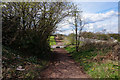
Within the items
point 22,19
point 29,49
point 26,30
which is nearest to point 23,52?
point 29,49

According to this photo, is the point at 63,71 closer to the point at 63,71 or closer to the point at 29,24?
the point at 63,71

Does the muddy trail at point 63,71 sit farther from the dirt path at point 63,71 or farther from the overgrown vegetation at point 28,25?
the overgrown vegetation at point 28,25

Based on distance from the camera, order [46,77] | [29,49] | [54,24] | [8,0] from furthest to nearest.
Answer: [54,24] < [29,49] < [8,0] < [46,77]

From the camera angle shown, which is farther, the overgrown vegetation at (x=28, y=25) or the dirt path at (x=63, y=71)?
the overgrown vegetation at (x=28, y=25)

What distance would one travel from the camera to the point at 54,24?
6.71 meters

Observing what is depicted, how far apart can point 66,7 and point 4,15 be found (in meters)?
4.25

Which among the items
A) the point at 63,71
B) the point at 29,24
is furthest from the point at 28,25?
the point at 63,71

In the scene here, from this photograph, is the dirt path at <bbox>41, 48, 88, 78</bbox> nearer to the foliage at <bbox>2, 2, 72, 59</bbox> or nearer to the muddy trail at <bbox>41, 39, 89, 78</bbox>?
the muddy trail at <bbox>41, 39, 89, 78</bbox>

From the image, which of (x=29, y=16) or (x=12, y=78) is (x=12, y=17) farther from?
(x=12, y=78)

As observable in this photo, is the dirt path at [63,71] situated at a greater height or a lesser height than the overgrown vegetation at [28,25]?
lesser

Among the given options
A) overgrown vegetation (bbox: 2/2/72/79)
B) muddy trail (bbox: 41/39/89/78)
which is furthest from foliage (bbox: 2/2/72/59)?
muddy trail (bbox: 41/39/89/78)

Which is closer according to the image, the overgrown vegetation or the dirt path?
the dirt path

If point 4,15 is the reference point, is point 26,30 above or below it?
below

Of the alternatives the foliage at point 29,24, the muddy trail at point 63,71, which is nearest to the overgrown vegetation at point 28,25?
the foliage at point 29,24
